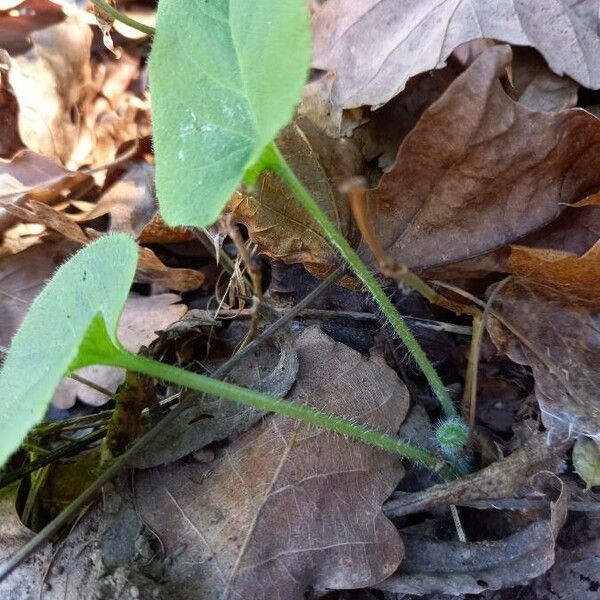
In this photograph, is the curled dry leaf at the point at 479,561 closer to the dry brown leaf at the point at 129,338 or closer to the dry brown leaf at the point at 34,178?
the dry brown leaf at the point at 129,338

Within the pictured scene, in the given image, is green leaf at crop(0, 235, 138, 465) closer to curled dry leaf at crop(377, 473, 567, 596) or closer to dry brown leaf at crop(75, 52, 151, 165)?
curled dry leaf at crop(377, 473, 567, 596)

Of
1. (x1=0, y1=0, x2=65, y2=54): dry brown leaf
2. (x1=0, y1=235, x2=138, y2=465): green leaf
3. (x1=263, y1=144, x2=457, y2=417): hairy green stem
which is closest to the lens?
(x1=0, y1=235, x2=138, y2=465): green leaf

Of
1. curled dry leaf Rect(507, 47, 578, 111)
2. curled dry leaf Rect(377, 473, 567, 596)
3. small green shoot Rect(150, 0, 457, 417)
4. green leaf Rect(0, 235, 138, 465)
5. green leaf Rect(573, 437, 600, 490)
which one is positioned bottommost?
curled dry leaf Rect(377, 473, 567, 596)

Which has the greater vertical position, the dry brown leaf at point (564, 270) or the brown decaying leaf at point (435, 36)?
the brown decaying leaf at point (435, 36)

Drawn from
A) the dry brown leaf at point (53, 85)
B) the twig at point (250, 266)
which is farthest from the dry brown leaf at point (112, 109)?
the twig at point (250, 266)

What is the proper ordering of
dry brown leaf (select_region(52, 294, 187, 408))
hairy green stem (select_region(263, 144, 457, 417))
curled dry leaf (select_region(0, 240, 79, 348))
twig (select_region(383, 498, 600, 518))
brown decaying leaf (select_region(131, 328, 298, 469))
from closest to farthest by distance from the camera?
hairy green stem (select_region(263, 144, 457, 417)), twig (select_region(383, 498, 600, 518)), brown decaying leaf (select_region(131, 328, 298, 469)), dry brown leaf (select_region(52, 294, 187, 408)), curled dry leaf (select_region(0, 240, 79, 348))

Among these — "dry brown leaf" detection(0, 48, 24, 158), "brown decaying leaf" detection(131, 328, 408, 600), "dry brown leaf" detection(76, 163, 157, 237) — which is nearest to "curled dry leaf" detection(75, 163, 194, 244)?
"dry brown leaf" detection(76, 163, 157, 237)

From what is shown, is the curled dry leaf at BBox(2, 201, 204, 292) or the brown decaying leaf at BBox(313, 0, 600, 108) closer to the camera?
the brown decaying leaf at BBox(313, 0, 600, 108)

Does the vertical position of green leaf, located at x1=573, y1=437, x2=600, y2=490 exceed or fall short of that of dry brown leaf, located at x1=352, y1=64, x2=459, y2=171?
it falls short
